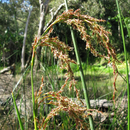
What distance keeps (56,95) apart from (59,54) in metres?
0.09

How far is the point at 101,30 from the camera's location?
271 millimetres

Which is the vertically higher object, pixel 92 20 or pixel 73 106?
pixel 92 20

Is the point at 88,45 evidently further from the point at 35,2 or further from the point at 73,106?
the point at 35,2

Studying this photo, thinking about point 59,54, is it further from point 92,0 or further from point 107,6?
point 107,6

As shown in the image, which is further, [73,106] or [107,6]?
[107,6]

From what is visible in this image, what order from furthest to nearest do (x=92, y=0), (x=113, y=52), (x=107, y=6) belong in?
(x=107, y=6)
(x=92, y=0)
(x=113, y=52)

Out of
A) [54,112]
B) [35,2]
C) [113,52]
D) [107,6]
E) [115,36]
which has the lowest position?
[54,112]

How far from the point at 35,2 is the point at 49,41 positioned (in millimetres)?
11198

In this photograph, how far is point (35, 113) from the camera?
0.29 meters

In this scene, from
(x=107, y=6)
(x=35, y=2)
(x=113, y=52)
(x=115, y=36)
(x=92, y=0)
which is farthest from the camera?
(x=35, y=2)

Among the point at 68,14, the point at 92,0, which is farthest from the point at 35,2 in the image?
the point at 68,14

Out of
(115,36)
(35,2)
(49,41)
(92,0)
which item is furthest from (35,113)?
(35,2)

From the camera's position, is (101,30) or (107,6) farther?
(107,6)

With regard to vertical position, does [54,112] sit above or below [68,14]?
below
